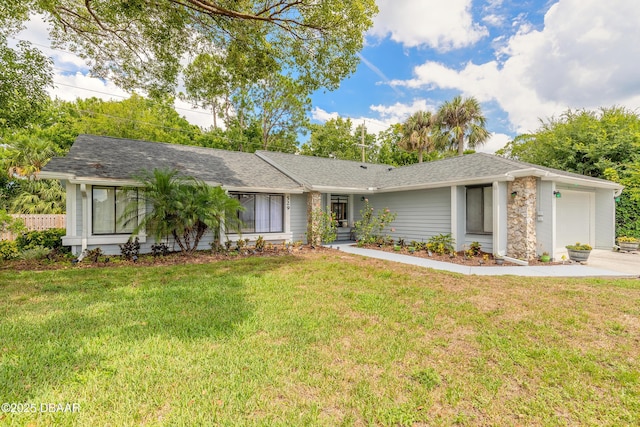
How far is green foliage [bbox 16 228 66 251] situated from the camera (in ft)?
28.1

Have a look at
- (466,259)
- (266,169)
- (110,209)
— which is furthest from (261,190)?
(466,259)

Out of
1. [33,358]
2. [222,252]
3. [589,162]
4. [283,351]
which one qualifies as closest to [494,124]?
[589,162]

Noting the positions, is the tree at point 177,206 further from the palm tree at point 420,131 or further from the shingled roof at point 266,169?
the palm tree at point 420,131

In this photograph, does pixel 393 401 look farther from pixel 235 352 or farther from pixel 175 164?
pixel 175 164

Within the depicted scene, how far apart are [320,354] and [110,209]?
8.94m

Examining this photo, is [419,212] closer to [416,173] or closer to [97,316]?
[416,173]

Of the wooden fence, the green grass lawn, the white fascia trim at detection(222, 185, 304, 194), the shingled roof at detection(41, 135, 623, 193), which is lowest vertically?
the green grass lawn

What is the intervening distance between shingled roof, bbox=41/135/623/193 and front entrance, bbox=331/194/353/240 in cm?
96

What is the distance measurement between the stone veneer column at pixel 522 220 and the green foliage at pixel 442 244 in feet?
5.57

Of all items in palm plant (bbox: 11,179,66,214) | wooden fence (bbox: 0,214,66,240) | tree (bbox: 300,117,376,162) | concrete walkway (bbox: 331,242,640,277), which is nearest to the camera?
concrete walkway (bbox: 331,242,640,277)

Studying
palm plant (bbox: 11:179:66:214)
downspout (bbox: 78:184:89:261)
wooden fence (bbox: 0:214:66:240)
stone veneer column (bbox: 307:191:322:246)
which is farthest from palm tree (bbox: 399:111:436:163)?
palm plant (bbox: 11:179:66:214)

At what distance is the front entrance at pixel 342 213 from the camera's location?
13.7 m

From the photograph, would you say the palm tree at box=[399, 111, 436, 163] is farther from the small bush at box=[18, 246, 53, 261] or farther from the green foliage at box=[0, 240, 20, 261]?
the green foliage at box=[0, 240, 20, 261]

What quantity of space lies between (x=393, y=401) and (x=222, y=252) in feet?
27.5
